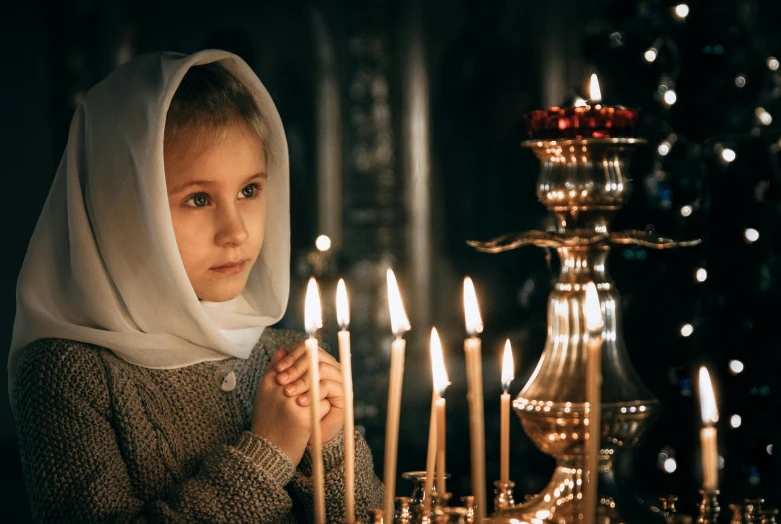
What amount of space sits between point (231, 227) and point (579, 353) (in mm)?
565

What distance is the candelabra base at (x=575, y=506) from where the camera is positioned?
2.90 ft

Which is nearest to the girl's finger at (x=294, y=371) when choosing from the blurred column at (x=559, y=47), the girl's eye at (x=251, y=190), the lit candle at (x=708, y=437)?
the girl's eye at (x=251, y=190)

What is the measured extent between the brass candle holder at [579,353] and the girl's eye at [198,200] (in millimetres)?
521

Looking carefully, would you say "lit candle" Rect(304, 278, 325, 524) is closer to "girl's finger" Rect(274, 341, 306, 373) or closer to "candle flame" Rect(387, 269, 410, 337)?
"candle flame" Rect(387, 269, 410, 337)

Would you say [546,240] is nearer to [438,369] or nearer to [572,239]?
[572,239]

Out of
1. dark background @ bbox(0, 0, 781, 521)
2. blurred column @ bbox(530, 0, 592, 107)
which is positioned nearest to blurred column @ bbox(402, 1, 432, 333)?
dark background @ bbox(0, 0, 781, 521)

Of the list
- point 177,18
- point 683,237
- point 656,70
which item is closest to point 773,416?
point 683,237

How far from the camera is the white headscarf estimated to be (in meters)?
1.30

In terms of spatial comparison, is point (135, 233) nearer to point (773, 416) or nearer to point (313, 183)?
point (773, 416)

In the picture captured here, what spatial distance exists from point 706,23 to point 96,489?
1.95 m

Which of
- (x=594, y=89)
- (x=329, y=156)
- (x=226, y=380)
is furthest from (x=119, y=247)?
(x=329, y=156)

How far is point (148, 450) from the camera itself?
1.27m

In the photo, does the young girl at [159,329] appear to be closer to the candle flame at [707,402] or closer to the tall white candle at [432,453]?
the tall white candle at [432,453]

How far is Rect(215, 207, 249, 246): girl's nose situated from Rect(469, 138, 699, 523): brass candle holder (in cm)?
46
